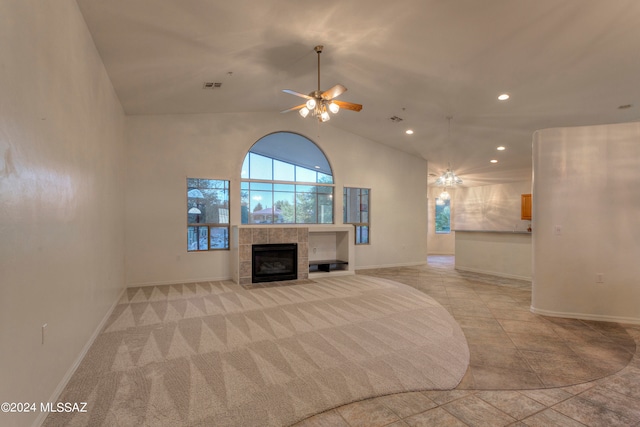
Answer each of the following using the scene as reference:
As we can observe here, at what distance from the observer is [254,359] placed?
9.74 feet

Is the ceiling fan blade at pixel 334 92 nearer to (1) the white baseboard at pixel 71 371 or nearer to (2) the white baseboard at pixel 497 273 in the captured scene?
(1) the white baseboard at pixel 71 371

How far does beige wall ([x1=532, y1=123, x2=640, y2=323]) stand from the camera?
4.14 metres

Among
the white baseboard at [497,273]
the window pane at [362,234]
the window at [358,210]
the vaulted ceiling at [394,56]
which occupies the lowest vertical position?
the white baseboard at [497,273]

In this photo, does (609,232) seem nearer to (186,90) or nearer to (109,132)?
(186,90)

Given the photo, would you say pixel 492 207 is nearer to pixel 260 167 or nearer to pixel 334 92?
pixel 260 167

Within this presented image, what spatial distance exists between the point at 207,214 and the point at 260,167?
1.63m

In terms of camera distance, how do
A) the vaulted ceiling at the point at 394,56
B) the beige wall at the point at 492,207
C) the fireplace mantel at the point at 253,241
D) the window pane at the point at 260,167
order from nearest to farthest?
the vaulted ceiling at the point at 394,56
the fireplace mantel at the point at 253,241
the window pane at the point at 260,167
the beige wall at the point at 492,207

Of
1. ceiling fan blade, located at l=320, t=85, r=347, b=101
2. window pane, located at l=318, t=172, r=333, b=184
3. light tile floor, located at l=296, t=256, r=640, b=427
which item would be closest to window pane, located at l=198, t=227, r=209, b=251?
window pane, located at l=318, t=172, r=333, b=184

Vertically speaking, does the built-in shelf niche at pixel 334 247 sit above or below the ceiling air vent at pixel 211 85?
below

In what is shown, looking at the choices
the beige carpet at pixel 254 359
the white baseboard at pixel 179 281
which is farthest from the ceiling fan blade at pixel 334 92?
the white baseboard at pixel 179 281

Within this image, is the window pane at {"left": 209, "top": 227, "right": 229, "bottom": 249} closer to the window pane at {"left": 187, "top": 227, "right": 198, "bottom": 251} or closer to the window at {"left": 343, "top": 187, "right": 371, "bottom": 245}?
the window pane at {"left": 187, "top": 227, "right": 198, "bottom": 251}

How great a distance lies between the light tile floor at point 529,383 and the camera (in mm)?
2107

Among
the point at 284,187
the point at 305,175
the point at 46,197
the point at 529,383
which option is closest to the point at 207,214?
the point at 284,187

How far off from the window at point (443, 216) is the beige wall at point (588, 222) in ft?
30.2
